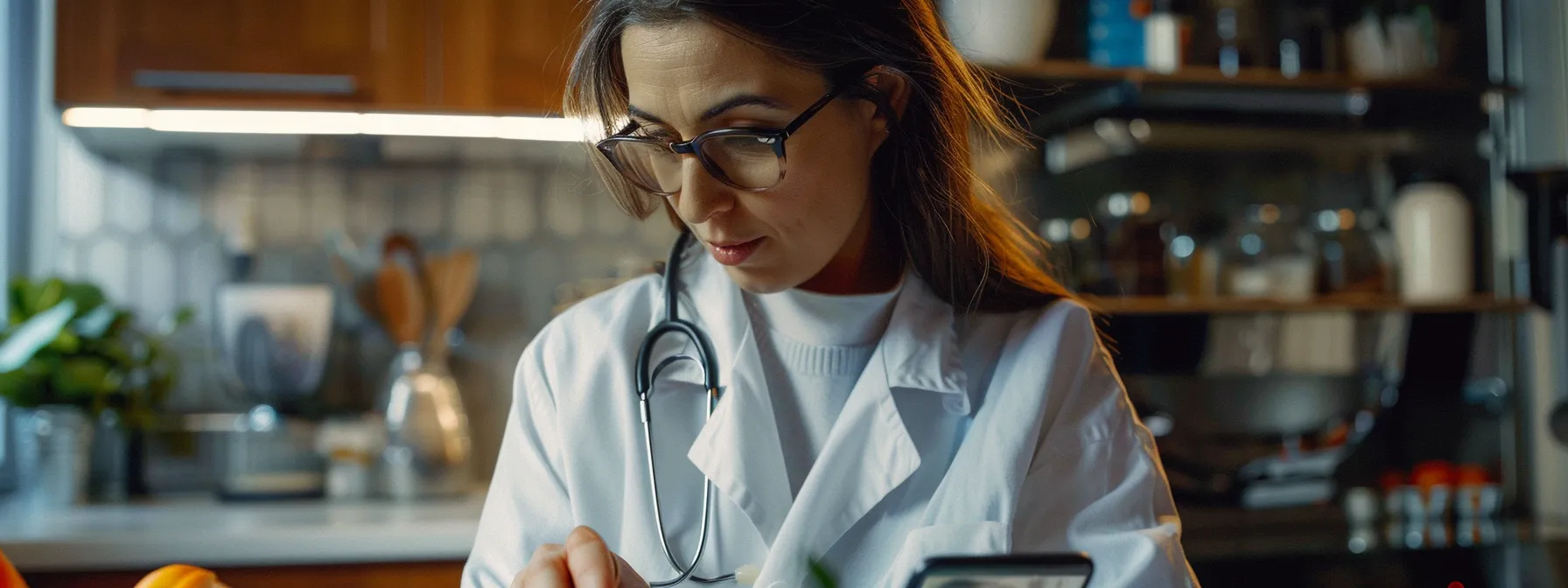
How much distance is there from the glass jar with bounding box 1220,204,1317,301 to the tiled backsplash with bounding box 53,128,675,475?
1.13m

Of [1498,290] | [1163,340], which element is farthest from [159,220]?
[1498,290]

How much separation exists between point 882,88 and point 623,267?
4.55ft

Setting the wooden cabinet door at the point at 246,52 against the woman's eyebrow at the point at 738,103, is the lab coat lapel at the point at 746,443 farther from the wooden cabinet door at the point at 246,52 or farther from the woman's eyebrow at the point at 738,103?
the wooden cabinet door at the point at 246,52

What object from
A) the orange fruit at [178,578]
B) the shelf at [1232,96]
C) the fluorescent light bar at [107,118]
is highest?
the shelf at [1232,96]

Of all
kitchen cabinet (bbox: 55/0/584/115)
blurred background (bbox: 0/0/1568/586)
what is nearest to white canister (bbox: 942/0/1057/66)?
blurred background (bbox: 0/0/1568/586)

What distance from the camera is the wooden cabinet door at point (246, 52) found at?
1.86m

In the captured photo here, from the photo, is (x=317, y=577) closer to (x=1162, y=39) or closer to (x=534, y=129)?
(x=534, y=129)

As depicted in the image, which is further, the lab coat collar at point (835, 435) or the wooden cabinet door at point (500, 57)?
the wooden cabinet door at point (500, 57)

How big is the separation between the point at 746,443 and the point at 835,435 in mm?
72

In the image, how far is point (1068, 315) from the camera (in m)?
0.96

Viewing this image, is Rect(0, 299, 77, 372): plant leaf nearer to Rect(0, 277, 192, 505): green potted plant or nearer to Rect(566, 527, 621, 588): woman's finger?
Rect(0, 277, 192, 505): green potted plant

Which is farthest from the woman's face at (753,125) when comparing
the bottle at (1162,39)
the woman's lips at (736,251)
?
the bottle at (1162,39)

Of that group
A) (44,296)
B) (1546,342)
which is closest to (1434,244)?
(1546,342)

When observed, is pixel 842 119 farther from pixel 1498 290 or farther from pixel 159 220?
pixel 1498 290
